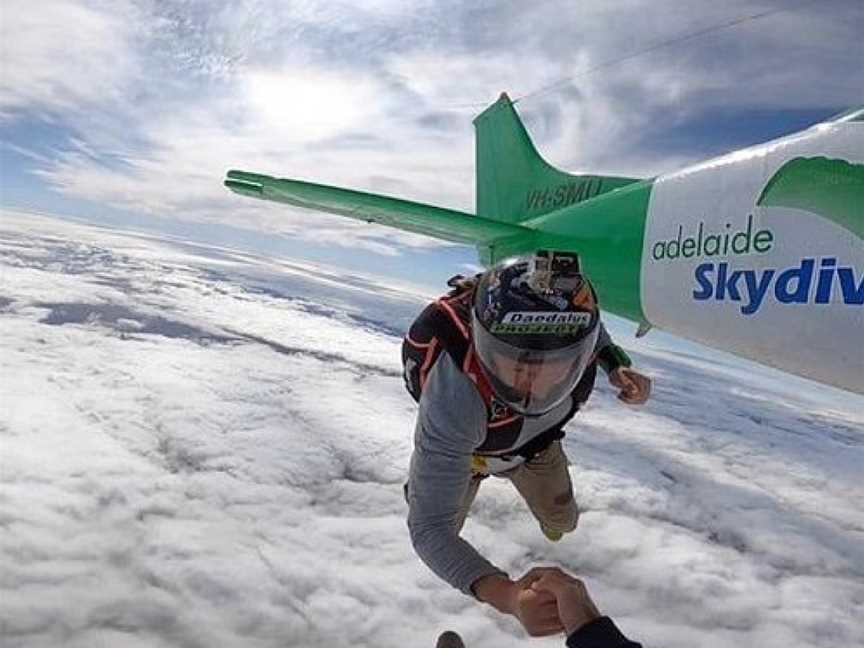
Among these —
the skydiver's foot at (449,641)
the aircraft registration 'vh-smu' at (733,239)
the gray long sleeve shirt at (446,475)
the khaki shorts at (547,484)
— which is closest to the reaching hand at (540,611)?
the gray long sleeve shirt at (446,475)

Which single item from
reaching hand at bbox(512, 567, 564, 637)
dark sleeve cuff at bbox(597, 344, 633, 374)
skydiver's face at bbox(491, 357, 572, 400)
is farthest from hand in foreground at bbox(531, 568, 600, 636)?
dark sleeve cuff at bbox(597, 344, 633, 374)

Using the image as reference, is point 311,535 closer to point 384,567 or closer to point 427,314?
point 384,567

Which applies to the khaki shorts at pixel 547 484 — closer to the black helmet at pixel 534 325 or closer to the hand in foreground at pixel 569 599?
the black helmet at pixel 534 325

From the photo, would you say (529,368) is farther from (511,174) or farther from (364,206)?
(511,174)

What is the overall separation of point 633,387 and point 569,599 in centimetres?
179

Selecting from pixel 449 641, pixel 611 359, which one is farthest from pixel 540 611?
pixel 611 359

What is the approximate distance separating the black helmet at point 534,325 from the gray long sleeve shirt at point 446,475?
146 mm

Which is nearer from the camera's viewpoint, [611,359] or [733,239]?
[611,359]

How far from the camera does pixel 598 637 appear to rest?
107cm

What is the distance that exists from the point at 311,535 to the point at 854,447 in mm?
44721

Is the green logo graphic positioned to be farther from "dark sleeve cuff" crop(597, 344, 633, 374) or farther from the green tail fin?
the green tail fin

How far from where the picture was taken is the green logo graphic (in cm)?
329

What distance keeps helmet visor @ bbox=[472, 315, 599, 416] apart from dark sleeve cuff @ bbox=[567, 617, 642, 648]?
32.9 inches

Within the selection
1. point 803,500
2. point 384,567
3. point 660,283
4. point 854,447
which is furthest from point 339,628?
point 854,447
